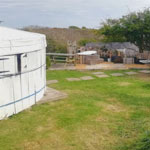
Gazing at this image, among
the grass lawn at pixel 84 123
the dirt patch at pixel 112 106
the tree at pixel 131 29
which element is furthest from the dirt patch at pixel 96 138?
the tree at pixel 131 29

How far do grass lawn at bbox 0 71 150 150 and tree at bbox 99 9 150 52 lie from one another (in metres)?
9.20

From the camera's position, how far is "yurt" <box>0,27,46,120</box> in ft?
21.0

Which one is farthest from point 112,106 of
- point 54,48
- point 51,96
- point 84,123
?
point 54,48

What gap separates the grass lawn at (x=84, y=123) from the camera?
5.26 metres

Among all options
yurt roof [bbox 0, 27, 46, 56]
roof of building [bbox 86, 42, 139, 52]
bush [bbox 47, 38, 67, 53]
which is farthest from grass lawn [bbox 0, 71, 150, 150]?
bush [bbox 47, 38, 67, 53]

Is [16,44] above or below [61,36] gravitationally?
below

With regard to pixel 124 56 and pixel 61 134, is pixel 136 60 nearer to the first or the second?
pixel 124 56

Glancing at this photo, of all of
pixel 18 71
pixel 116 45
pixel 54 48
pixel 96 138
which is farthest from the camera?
pixel 54 48

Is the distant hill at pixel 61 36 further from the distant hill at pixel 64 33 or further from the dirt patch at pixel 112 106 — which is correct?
the dirt patch at pixel 112 106

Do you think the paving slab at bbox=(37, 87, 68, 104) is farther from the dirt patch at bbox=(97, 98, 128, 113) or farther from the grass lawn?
the dirt patch at bbox=(97, 98, 128, 113)

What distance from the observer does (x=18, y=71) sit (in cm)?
680

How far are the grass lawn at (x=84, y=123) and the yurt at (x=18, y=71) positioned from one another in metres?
0.33

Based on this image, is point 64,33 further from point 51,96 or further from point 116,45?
point 51,96

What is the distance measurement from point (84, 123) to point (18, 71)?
2.28 meters
